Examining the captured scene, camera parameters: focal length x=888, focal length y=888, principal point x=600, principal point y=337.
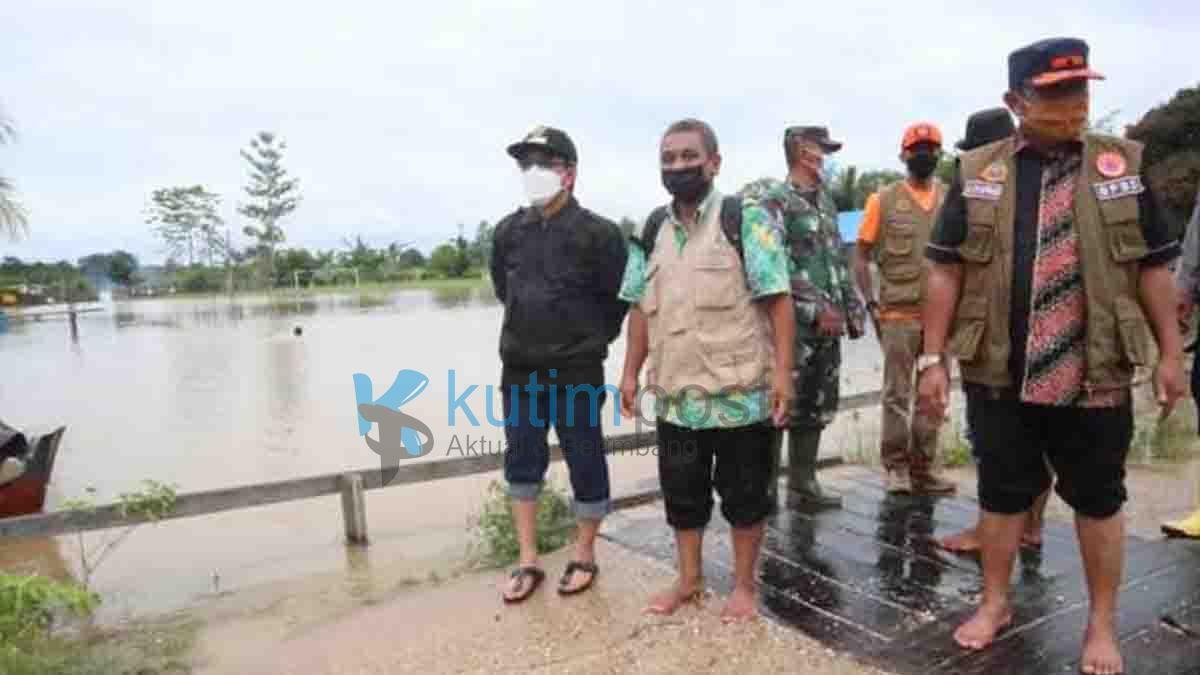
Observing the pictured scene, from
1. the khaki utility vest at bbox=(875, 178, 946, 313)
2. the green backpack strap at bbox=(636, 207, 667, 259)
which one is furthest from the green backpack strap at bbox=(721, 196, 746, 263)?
the khaki utility vest at bbox=(875, 178, 946, 313)

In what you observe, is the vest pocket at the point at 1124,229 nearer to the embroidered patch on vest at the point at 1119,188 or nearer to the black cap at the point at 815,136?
the embroidered patch on vest at the point at 1119,188

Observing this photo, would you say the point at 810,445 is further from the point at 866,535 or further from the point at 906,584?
the point at 906,584

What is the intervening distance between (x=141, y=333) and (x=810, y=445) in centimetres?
3198

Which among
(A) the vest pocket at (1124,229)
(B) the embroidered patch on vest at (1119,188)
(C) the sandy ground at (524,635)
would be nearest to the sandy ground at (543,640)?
(C) the sandy ground at (524,635)

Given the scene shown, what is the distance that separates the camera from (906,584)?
326 centimetres

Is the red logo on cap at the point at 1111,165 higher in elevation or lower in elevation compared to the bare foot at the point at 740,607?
higher

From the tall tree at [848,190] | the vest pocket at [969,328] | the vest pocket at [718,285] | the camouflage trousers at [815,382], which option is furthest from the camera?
the tall tree at [848,190]

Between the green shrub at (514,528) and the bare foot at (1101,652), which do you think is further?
the green shrub at (514,528)

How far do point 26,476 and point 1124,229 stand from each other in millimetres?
7724

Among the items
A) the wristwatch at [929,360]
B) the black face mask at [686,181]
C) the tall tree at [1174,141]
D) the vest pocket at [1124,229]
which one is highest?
the tall tree at [1174,141]

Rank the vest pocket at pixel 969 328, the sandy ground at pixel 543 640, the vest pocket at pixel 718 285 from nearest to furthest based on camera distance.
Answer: the vest pocket at pixel 969 328, the sandy ground at pixel 543 640, the vest pocket at pixel 718 285

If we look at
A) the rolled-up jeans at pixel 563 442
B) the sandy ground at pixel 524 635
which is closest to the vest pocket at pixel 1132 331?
the sandy ground at pixel 524 635

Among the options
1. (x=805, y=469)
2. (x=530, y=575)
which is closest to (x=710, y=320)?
(x=530, y=575)

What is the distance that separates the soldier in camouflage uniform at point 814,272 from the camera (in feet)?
12.6
